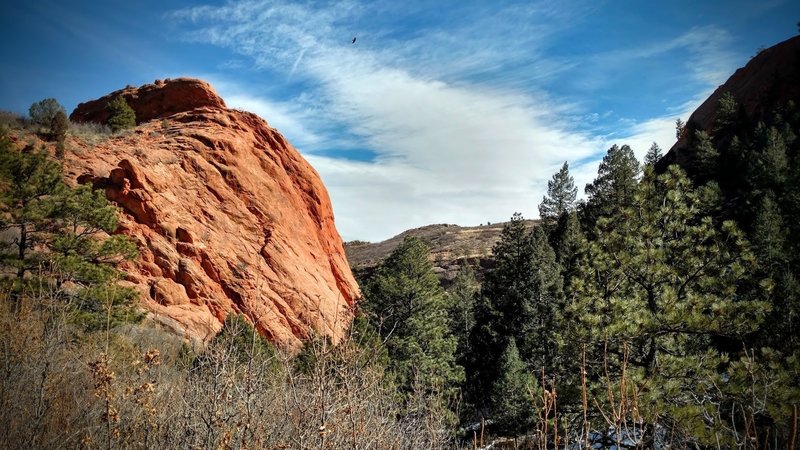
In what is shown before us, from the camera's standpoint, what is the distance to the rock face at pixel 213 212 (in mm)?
22984

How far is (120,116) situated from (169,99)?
4732mm

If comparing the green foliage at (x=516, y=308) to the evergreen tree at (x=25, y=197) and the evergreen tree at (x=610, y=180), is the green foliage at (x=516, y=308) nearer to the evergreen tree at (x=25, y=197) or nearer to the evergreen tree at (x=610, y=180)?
the evergreen tree at (x=610, y=180)

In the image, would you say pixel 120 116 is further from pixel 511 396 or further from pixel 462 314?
pixel 511 396

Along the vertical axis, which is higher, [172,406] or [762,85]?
[762,85]

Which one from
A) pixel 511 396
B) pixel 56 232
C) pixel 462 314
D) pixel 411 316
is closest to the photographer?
pixel 56 232

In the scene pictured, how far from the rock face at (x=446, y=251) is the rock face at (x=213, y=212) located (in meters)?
19.9

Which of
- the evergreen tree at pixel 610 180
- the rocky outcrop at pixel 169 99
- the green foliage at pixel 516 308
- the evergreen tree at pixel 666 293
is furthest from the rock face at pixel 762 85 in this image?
the rocky outcrop at pixel 169 99

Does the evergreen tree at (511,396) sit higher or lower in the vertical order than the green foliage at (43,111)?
lower

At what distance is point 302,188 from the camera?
123 feet

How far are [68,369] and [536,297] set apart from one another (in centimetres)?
2442

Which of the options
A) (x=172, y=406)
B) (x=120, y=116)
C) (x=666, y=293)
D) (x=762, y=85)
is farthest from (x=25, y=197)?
(x=762, y=85)

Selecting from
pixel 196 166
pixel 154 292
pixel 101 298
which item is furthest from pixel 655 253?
pixel 196 166

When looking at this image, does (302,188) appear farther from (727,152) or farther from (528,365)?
(727,152)

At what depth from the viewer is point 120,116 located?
30766 mm
